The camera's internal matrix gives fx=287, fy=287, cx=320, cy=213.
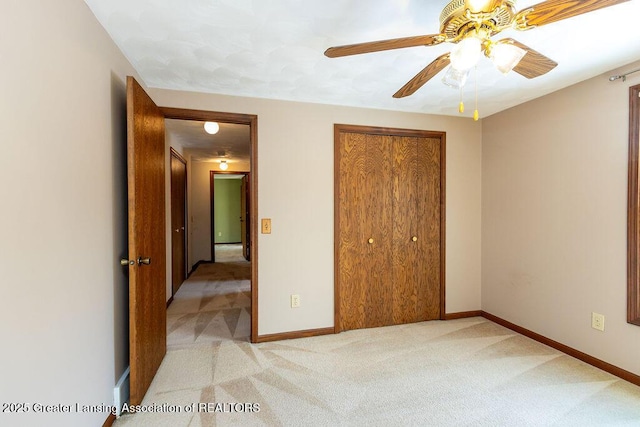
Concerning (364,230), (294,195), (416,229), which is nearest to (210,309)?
(294,195)

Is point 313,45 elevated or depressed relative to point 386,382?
elevated

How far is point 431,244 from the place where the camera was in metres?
3.15

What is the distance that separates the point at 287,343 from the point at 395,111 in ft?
8.28

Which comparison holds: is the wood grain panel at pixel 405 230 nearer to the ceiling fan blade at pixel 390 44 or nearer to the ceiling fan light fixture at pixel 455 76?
the ceiling fan light fixture at pixel 455 76

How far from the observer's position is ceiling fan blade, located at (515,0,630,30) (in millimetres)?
981

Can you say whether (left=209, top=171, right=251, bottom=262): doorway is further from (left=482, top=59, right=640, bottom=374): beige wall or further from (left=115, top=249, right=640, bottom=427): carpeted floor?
(left=482, top=59, right=640, bottom=374): beige wall

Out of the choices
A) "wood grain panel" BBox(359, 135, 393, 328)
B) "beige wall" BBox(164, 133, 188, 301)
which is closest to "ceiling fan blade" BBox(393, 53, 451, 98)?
"wood grain panel" BBox(359, 135, 393, 328)

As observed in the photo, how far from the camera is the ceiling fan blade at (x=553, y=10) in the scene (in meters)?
0.98

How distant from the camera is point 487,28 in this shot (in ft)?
3.79

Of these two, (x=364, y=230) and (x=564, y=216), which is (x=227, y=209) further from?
(x=564, y=216)

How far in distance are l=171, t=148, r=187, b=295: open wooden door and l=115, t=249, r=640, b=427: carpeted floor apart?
4.87 feet

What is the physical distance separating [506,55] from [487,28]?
16 centimetres

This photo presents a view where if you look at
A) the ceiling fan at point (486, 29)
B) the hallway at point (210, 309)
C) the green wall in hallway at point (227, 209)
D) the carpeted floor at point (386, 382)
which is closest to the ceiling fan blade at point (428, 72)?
the ceiling fan at point (486, 29)

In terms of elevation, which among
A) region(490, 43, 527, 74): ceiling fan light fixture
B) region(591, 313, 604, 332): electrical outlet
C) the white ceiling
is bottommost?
region(591, 313, 604, 332): electrical outlet
